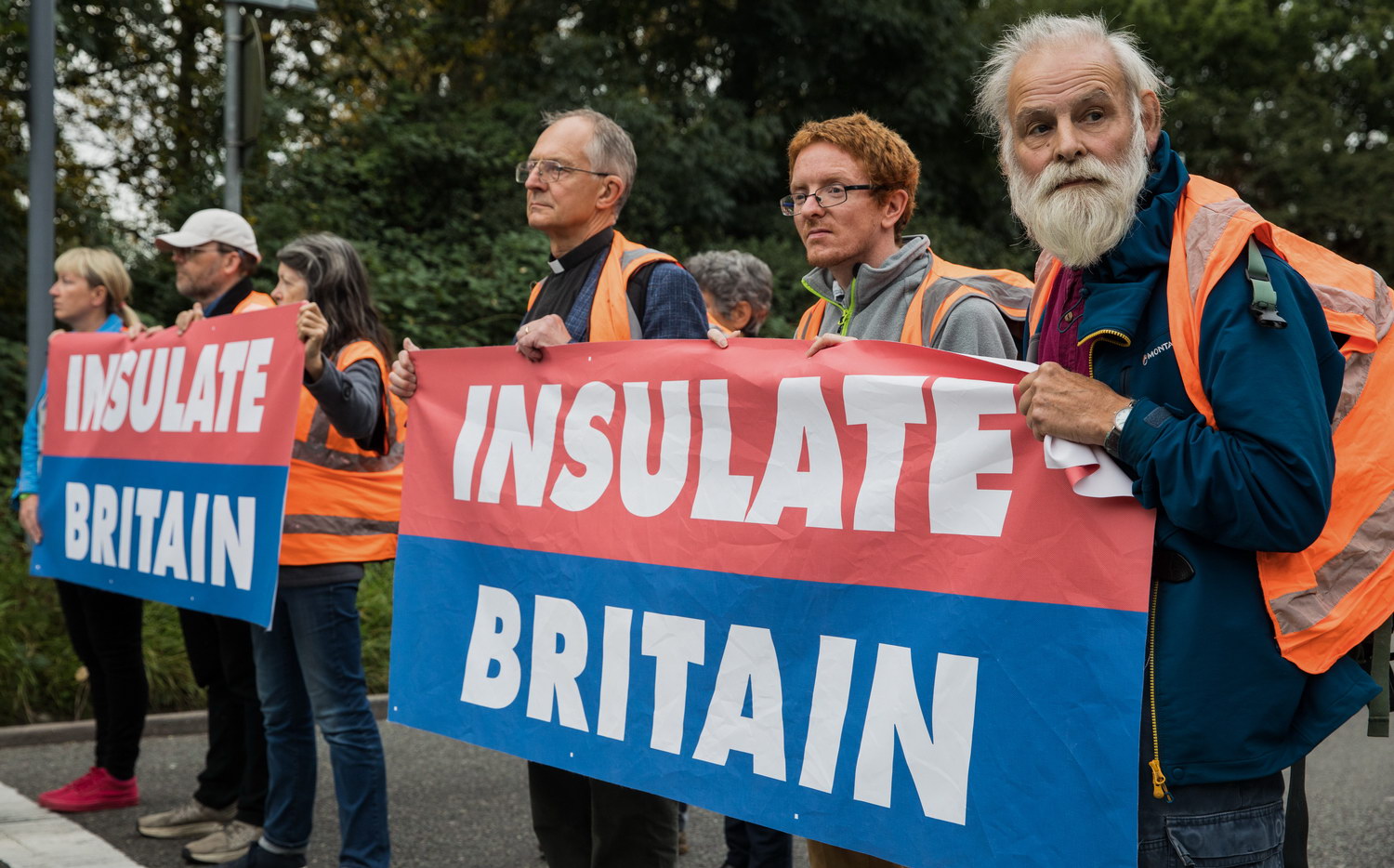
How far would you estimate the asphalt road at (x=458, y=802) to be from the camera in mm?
4840

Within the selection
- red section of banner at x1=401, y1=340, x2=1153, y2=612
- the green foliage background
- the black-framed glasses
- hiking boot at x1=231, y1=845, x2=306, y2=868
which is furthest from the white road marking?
the black-framed glasses

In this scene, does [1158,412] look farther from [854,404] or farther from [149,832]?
[149,832]

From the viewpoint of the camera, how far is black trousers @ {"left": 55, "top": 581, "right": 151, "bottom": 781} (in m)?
5.25

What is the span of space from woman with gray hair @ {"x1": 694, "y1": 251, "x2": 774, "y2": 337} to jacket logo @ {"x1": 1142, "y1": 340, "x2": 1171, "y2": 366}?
3279 mm

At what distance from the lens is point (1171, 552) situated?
198cm

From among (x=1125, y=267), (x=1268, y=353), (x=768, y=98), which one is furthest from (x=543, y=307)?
(x=768, y=98)

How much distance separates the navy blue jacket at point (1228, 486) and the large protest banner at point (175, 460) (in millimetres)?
2782

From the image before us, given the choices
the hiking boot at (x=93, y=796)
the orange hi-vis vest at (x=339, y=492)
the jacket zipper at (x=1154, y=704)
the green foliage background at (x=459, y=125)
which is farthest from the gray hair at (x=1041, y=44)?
the green foliage background at (x=459, y=125)

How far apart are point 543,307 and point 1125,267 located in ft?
5.84

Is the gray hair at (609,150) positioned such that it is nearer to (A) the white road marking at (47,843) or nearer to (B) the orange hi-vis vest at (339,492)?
(B) the orange hi-vis vest at (339,492)

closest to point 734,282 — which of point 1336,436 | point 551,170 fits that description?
point 551,170

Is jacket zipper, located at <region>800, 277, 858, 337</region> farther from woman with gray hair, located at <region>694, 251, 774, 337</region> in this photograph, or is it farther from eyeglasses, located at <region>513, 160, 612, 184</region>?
woman with gray hair, located at <region>694, 251, 774, 337</region>

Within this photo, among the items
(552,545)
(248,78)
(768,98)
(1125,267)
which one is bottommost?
(552,545)

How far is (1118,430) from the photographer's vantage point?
194cm
